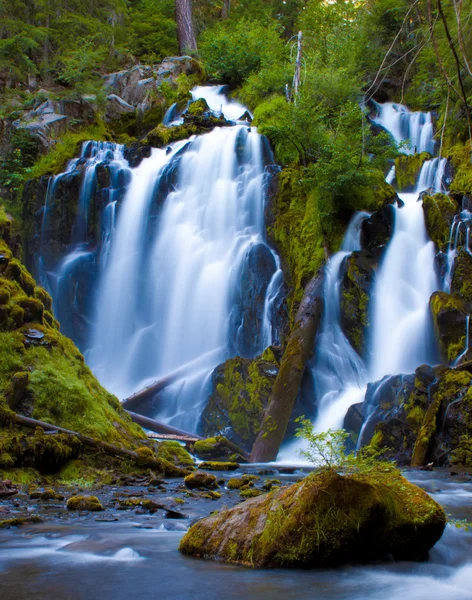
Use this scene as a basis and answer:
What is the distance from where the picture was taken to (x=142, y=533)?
445 cm

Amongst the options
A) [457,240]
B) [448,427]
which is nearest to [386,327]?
[457,240]

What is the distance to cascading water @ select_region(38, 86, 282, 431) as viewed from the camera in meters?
16.2

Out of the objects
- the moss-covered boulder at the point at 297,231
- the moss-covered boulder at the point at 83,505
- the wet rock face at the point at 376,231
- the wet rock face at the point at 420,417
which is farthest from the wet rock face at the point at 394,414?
the moss-covered boulder at the point at 83,505

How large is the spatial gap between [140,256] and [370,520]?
1658cm

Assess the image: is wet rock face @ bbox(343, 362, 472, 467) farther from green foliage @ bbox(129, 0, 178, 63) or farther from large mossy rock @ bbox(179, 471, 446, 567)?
green foliage @ bbox(129, 0, 178, 63)

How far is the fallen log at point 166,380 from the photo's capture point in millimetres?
14016

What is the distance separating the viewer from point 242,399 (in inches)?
526

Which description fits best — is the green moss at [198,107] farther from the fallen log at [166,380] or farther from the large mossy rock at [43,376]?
the large mossy rock at [43,376]

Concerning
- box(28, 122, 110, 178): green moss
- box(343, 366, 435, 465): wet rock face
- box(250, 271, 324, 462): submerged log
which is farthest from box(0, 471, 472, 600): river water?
box(28, 122, 110, 178): green moss

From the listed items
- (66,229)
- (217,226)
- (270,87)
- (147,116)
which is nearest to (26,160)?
(66,229)

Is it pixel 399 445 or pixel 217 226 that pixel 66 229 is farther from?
pixel 399 445

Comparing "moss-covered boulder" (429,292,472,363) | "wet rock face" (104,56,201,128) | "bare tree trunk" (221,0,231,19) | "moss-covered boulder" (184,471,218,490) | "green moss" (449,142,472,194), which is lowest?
"moss-covered boulder" (184,471,218,490)

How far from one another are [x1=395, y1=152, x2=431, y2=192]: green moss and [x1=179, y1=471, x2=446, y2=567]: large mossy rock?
17.0 meters

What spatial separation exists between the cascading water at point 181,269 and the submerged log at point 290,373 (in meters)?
2.07
